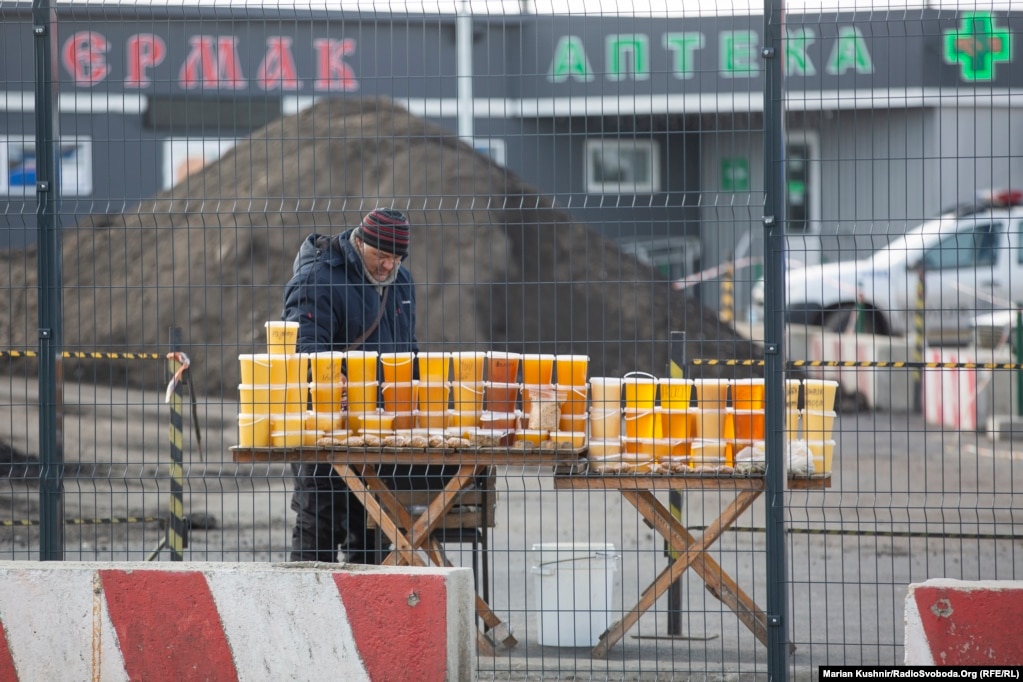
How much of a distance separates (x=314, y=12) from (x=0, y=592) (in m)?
2.87

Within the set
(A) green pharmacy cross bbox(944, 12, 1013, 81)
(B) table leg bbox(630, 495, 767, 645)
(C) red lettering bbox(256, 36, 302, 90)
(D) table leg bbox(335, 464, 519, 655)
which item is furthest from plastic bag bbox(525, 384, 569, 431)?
(A) green pharmacy cross bbox(944, 12, 1013, 81)

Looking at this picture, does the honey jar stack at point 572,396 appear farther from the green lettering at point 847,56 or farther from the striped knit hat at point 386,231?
the green lettering at point 847,56

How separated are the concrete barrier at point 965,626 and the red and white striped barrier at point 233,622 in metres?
1.55

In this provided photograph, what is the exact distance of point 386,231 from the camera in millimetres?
6375

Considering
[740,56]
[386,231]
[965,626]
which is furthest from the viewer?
[740,56]

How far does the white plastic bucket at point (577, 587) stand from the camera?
6.38m

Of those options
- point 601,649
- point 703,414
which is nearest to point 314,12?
point 703,414

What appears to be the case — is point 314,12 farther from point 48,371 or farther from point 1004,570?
point 1004,570

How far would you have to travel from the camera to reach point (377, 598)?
429 centimetres

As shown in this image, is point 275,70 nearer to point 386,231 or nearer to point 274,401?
point 386,231

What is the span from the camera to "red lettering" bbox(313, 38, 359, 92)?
5.60m

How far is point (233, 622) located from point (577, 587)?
248 centimetres

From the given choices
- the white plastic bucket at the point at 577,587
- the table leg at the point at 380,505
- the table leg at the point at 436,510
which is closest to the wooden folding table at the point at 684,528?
the white plastic bucket at the point at 577,587

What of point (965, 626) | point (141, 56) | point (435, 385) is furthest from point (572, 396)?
point (141, 56)
